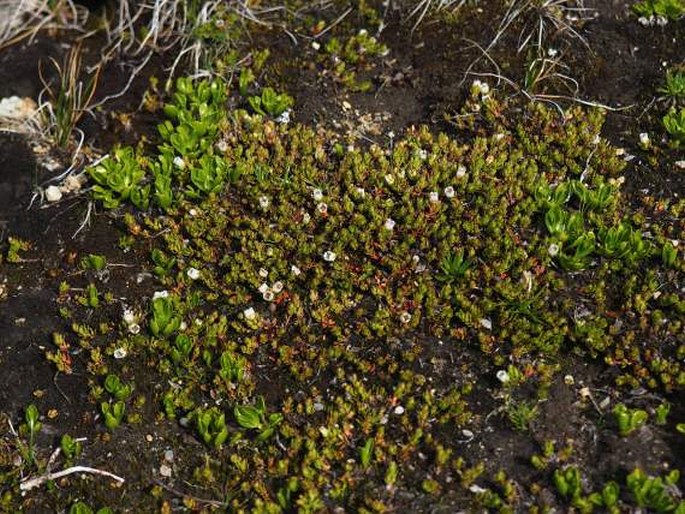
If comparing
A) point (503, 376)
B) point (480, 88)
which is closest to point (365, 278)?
point (503, 376)

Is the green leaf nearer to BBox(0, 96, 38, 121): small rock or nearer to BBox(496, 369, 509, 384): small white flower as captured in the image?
BBox(496, 369, 509, 384): small white flower

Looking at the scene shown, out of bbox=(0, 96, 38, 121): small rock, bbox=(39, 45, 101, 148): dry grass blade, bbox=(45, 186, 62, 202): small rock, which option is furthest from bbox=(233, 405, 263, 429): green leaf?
bbox=(0, 96, 38, 121): small rock

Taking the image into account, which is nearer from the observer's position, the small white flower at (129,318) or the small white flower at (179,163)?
the small white flower at (129,318)

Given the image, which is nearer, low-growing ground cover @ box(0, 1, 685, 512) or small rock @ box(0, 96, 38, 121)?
low-growing ground cover @ box(0, 1, 685, 512)

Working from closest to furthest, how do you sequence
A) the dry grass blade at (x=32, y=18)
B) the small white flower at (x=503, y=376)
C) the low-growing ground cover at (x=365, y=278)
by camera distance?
the low-growing ground cover at (x=365, y=278), the small white flower at (x=503, y=376), the dry grass blade at (x=32, y=18)

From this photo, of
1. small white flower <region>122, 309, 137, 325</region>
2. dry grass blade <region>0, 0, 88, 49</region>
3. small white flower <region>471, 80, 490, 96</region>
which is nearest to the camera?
small white flower <region>122, 309, 137, 325</region>

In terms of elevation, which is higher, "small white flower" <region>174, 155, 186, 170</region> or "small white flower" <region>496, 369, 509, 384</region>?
"small white flower" <region>174, 155, 186, 170</region>

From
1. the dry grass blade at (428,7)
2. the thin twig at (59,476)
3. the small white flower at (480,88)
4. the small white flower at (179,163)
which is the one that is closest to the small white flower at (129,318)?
the thin twig at (59,476)

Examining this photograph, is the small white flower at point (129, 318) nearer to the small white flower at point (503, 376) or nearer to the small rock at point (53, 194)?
the small rock at point (53, 194)
